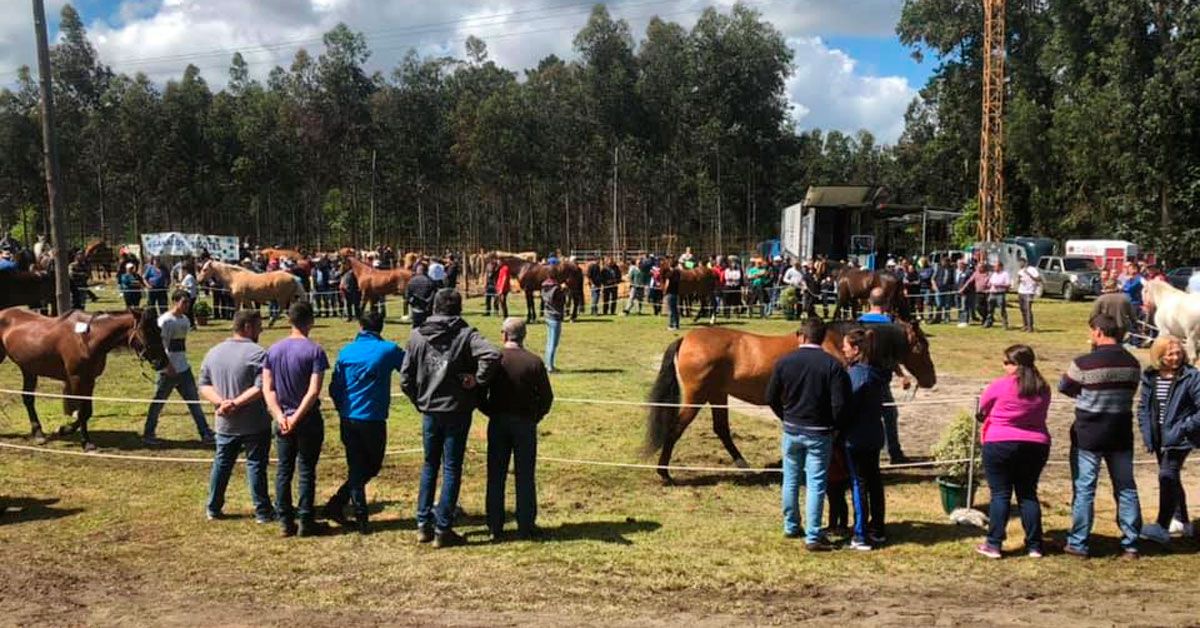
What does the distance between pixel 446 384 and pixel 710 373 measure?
3201mm

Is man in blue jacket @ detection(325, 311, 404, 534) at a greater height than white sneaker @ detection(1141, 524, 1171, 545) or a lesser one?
greater

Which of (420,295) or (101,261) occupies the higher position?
(101,261)

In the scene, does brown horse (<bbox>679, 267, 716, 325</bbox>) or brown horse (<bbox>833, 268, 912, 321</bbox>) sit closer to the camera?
brown horse (<bbox>833, 268, 912, 321</bbox>)

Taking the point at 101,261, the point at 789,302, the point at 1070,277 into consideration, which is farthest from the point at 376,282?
the point at 1070,277

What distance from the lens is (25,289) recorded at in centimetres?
1916

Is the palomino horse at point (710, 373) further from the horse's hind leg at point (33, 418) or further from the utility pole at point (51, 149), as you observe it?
the utility pole at point (51, 149)

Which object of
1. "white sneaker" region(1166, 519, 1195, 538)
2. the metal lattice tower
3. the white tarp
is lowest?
"white sneaker" region(1166, 519, 1195, 538)

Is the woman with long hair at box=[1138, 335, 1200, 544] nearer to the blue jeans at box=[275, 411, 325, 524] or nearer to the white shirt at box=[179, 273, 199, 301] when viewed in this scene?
the blue jeans at box=[275, 411, 325, 524]

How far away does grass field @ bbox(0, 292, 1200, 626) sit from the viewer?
17.3 feet

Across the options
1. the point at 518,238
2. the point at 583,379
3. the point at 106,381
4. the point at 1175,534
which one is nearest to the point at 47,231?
the point at 518,238

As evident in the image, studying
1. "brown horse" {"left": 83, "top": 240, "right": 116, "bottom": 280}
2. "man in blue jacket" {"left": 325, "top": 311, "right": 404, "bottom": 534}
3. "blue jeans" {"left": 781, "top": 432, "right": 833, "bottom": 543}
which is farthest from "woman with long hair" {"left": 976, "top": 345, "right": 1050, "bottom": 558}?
"brown horse" {"left": 83, "top": 240, "right": 116, "bottom": 280}

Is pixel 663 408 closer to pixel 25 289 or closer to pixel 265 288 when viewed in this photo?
pixel 265 288

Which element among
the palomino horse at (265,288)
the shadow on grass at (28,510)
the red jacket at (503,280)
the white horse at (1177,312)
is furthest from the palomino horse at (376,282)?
the white horse at (1177,312)

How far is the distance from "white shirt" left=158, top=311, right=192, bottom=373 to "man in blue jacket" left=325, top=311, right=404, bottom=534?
4012 mm
